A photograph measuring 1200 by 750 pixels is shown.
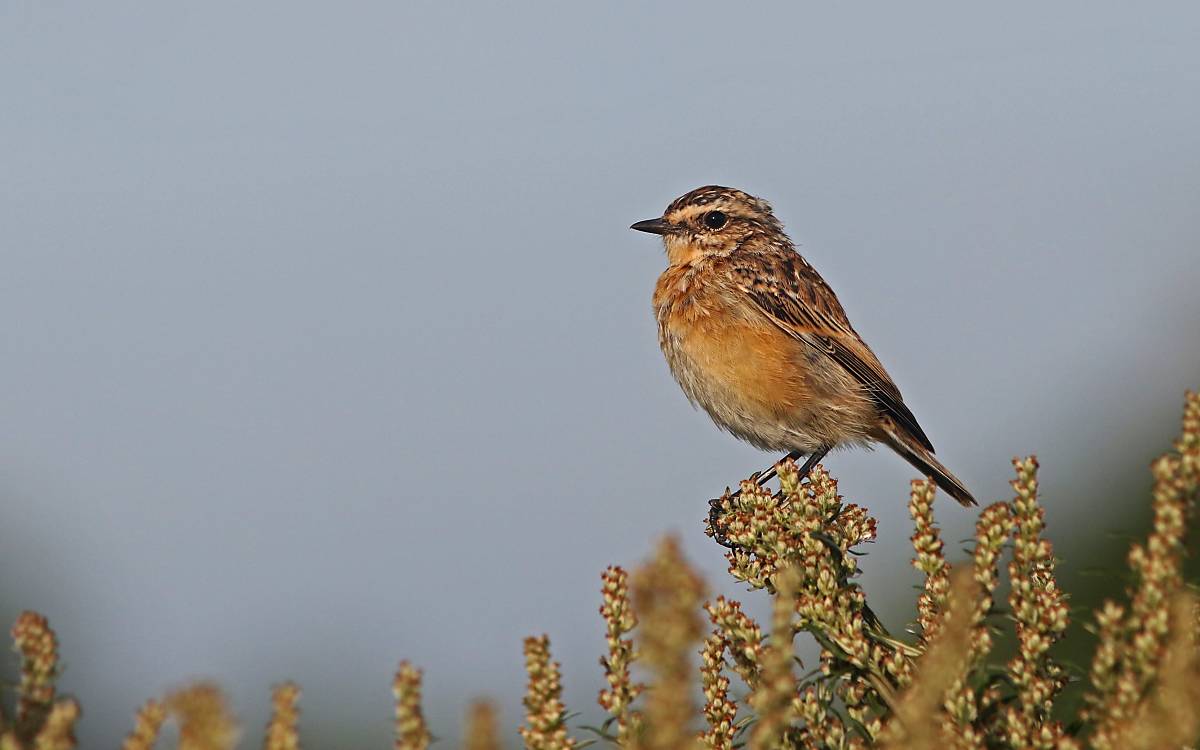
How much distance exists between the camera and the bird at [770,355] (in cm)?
834

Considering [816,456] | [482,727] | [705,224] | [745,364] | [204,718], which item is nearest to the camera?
[204,718]

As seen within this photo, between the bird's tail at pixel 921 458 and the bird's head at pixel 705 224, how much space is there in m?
1.69

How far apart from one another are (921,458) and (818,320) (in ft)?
3.76

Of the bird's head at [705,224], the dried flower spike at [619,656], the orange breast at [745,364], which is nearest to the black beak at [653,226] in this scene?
the bird's head at [705,224]

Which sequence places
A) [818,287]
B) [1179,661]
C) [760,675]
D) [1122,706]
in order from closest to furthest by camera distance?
[1179,661] → [1122,706] → [760,675] → [818,287]

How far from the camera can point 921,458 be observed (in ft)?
28.8

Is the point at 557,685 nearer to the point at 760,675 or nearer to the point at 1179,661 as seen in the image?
the point at 760,675

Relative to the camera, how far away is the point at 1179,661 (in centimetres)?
210

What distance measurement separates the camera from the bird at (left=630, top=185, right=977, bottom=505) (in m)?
8.34

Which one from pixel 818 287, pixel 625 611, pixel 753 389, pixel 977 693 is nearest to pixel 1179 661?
pixel 977 693

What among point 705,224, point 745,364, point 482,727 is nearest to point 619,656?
point 482,727

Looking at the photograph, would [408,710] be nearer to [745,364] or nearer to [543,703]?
[543,703]

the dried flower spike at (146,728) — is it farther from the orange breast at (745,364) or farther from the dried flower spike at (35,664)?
the orange breast at (745,364)

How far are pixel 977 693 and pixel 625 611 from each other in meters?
0.78
